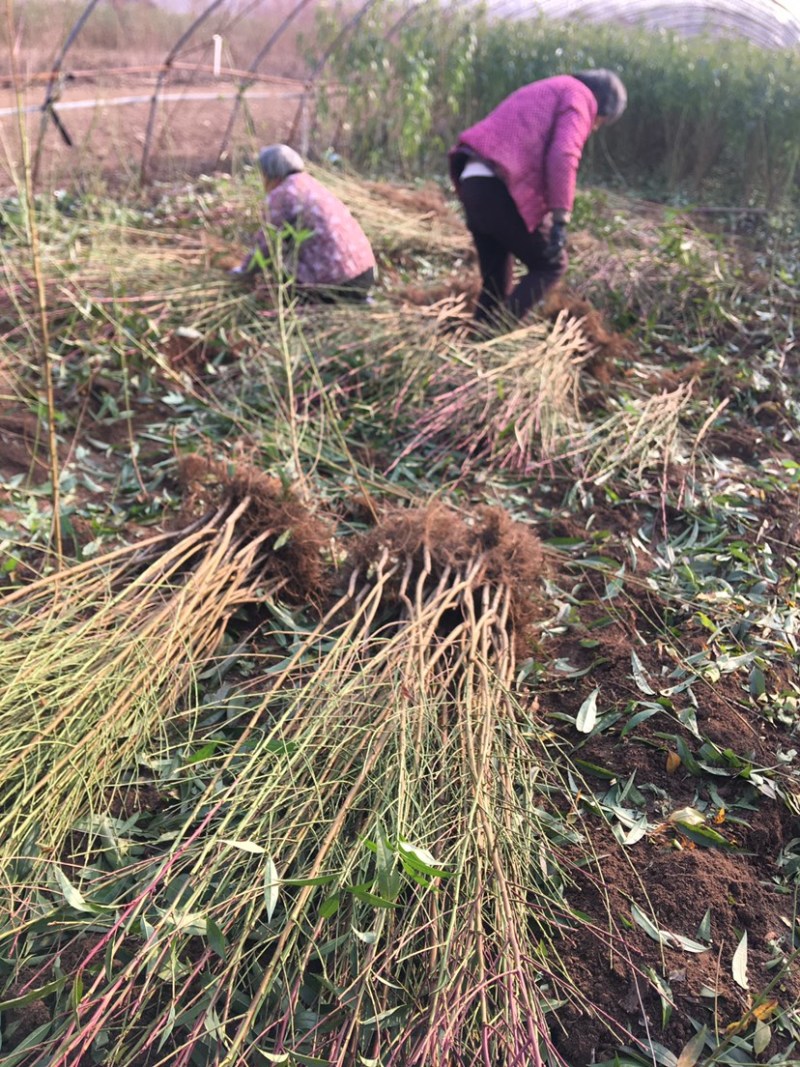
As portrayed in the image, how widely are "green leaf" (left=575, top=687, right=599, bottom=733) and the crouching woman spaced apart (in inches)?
98.9

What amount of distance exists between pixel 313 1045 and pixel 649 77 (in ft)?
25.2

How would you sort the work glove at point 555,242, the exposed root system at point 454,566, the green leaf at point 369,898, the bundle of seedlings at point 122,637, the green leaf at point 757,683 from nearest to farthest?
the green leaf at point 369,898, the bundle of seedlings at point 122,637, the green leaf at point 757,683, the exposed root system at point 454,566, the work glove at point 555,242

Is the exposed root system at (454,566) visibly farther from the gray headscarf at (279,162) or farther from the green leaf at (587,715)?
the gray headscarf at (279,162)

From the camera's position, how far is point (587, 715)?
2072mm

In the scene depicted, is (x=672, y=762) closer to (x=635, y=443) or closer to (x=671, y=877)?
Answer: (x=671, y=877)

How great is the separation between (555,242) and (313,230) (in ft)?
3.62

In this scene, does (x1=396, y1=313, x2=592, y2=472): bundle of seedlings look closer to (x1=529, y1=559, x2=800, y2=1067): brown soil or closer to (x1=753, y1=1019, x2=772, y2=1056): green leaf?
(x1=529, y1=559, x2=800, y2=1067): brown soil

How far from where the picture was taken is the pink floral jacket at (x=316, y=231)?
4.05 metres

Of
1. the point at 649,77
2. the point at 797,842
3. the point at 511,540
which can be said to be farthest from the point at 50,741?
the point at 649,77

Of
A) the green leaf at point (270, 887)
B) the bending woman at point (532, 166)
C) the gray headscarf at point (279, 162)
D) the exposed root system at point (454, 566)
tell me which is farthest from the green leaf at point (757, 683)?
the gray headscarf at point (279, 162)

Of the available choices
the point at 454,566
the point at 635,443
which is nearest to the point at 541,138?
the point at 635,443

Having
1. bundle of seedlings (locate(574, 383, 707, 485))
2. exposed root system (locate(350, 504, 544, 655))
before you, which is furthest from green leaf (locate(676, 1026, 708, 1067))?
bundle of seedlings (locate(574, 383, 707, 485))

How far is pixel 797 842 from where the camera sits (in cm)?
180

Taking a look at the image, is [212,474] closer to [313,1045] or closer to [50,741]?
[50,741]
